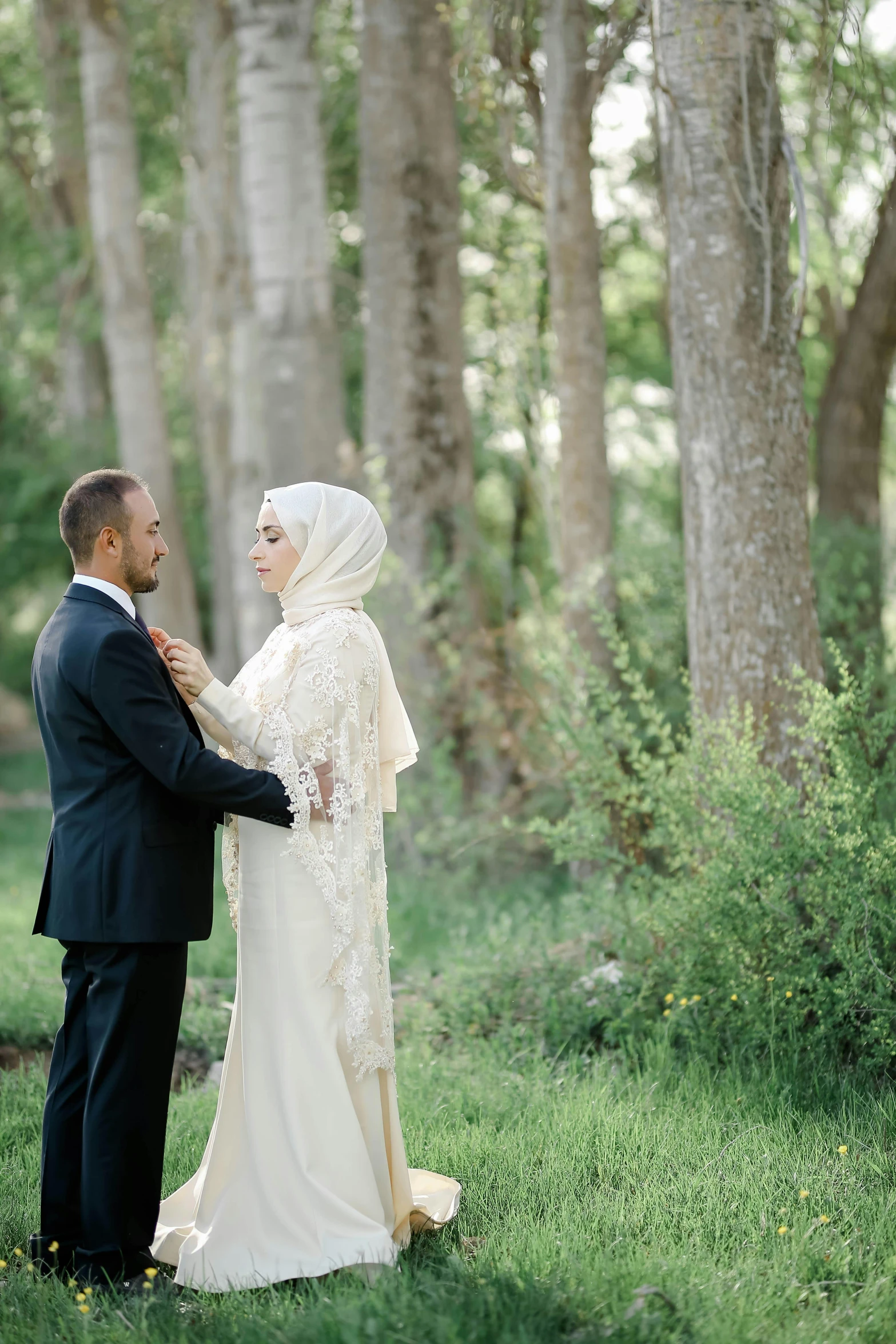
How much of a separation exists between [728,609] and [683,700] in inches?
121

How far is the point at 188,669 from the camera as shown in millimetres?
3924

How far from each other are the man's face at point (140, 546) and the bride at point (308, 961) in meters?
0.22

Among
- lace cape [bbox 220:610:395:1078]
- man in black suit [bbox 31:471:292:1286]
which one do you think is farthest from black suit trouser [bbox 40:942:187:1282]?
lace cape [bbox 220:610:395:1078]

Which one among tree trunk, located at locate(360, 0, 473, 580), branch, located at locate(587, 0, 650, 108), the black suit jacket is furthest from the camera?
tree trunk, located at locate(360, 0, 473, 580)

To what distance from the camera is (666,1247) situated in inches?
152

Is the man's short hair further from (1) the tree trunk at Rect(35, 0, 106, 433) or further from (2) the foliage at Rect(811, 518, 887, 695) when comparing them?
(1) the tree trunk at Rect(35, 0, 106, 433)

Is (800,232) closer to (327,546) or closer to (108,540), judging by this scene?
(327,546)

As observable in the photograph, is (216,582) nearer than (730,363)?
No

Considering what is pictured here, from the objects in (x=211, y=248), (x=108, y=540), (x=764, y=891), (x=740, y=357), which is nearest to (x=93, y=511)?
(x=108, y=540)

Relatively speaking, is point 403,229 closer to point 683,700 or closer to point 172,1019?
point 683,700

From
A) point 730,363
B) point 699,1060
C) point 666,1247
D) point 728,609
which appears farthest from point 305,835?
point 730,363

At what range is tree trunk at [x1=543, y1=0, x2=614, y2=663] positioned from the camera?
7.96 meters

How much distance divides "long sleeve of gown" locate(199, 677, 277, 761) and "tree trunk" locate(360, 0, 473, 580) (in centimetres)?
595

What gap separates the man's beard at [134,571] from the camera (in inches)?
154
